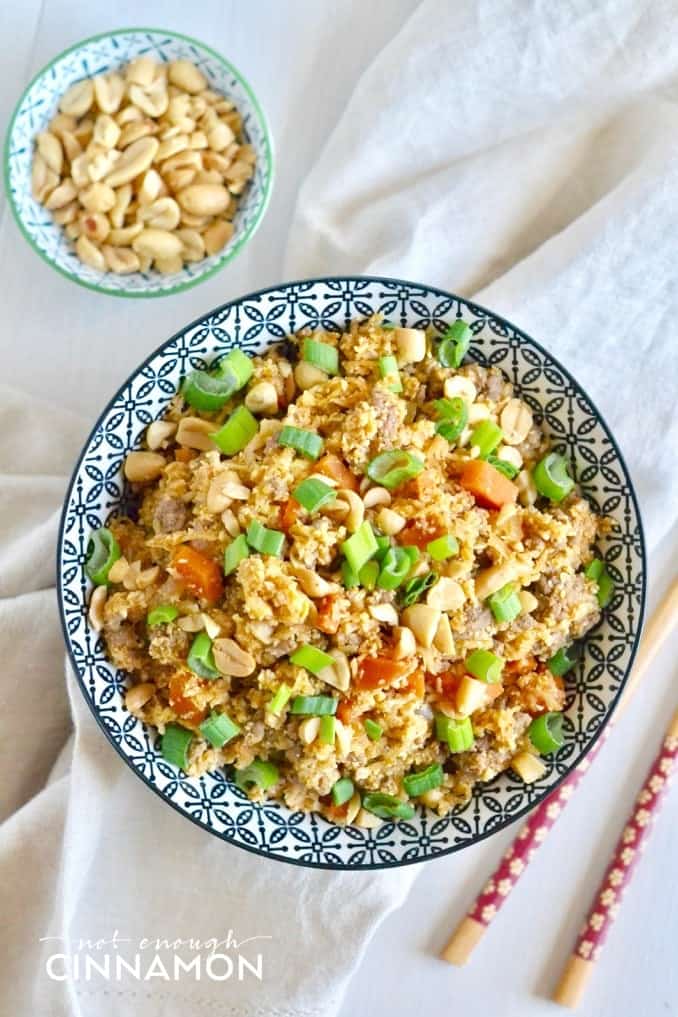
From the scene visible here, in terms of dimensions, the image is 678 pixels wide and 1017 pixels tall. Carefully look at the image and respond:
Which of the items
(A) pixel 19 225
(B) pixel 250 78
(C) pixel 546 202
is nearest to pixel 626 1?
(C) pixel 546 202

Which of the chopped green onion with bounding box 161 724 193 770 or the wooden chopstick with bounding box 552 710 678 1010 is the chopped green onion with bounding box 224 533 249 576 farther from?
the wooden chopstick with bounding box 552 710 678 1010

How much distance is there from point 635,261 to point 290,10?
1.26m

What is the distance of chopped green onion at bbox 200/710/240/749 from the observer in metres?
2.29

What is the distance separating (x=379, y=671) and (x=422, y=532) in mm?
305

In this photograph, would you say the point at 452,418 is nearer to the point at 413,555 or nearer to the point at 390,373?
the point at 390,373

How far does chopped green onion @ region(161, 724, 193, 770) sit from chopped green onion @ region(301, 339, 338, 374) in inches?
34.6

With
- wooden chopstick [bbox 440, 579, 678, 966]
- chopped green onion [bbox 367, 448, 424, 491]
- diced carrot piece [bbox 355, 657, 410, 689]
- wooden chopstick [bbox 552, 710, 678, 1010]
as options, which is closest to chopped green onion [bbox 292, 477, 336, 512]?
chopped green onion [bbox 367, 448, 424, 491]

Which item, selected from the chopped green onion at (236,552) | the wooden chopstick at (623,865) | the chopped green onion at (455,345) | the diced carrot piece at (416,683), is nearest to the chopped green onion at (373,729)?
the diced carrot piece at (416,683)

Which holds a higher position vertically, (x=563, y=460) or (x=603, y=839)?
(x=563, y=460)

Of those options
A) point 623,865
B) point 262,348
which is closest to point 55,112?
point 262,348

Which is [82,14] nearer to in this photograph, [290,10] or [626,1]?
[290,10]

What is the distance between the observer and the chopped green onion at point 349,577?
2.25 metres

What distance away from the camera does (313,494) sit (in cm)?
222

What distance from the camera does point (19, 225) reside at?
2.91 meters
